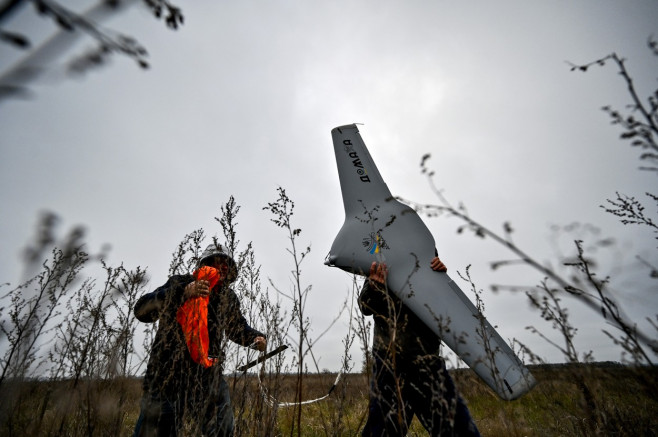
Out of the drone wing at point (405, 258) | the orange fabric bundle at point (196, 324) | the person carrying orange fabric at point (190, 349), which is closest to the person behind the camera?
the person carrying orange fabric at point (190, 349)

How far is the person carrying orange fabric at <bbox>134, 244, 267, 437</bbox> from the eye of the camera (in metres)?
2.40

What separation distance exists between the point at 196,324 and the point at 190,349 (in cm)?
24

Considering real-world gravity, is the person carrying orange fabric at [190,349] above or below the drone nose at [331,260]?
below

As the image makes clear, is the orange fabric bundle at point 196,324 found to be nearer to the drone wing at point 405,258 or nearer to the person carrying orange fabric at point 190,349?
the person carrying orange fabric at point 190,349

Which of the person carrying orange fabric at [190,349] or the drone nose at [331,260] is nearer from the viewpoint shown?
the person carrying orange fabric at [190,349]

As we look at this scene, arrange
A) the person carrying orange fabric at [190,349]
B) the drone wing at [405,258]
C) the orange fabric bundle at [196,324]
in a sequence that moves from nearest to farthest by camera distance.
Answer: the person carrying orange fabric at [190,349] → the orange fabric bundle at [196,324] → the drone wing at [405,258]

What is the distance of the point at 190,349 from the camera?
8.83ft

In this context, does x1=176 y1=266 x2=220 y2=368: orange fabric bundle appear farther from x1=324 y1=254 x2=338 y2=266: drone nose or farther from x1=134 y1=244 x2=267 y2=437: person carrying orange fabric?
x1=324 y1=254 x2=338 y2=266: drone nose

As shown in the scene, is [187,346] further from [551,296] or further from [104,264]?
[551,296]

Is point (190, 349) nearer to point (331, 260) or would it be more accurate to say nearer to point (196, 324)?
point (196, 324)

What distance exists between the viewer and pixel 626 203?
89.2 inches

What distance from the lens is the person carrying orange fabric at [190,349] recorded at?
240 cm

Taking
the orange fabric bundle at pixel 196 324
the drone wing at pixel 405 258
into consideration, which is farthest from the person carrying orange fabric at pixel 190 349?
the drone wing at pixel 405 258

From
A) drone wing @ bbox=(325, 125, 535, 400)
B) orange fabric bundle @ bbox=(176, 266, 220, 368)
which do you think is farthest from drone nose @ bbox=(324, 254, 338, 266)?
orange fabric bundle @ bbox=(176, 266, 220, 368)
